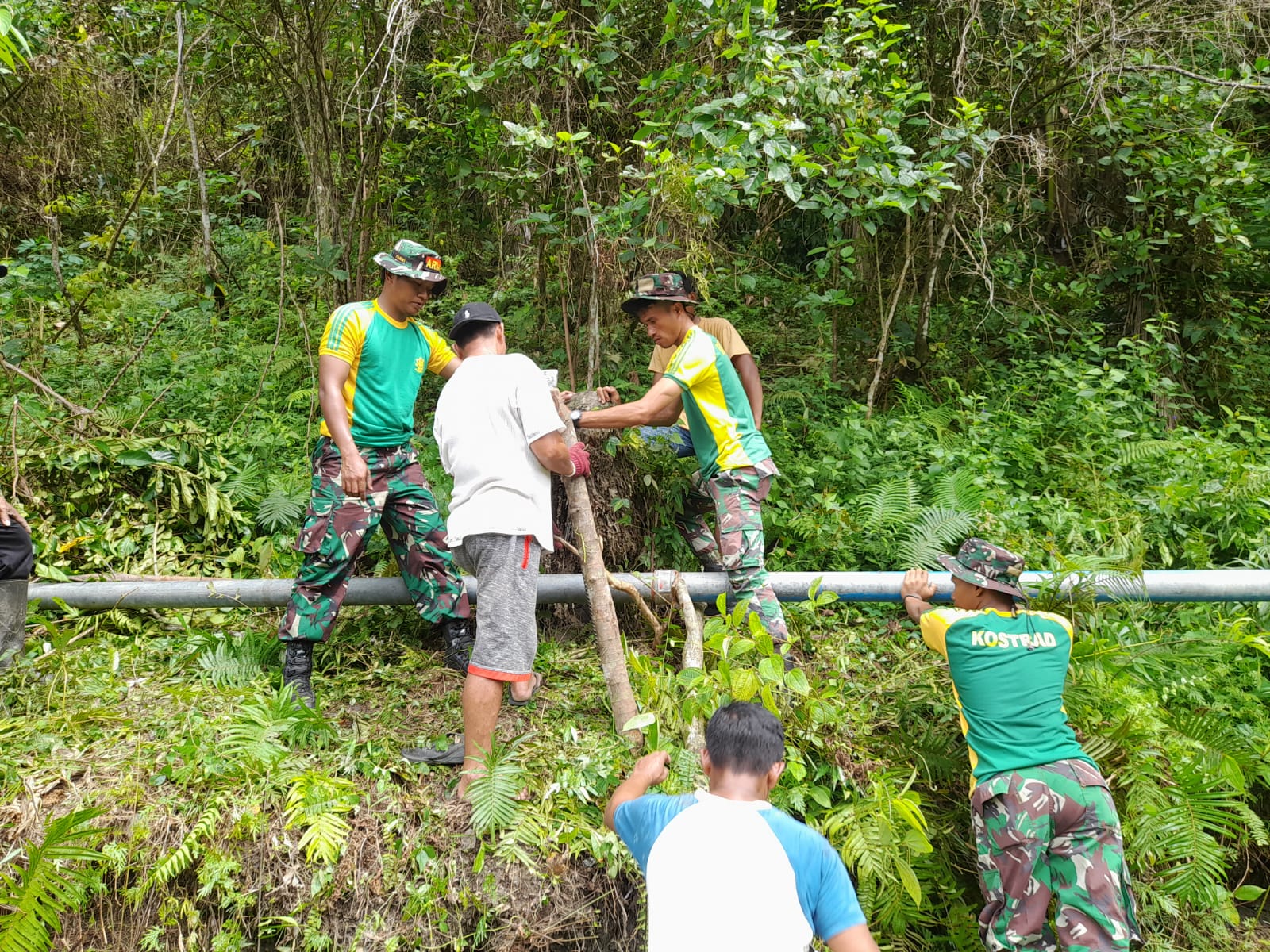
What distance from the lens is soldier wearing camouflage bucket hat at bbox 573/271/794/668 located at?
4805mm

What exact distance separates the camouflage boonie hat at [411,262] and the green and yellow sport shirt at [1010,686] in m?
A: 3.03

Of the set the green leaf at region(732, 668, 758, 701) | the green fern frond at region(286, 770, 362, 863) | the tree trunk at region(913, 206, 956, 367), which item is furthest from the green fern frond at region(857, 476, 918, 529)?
the green fern frond at region(286, 770, 362, 863)

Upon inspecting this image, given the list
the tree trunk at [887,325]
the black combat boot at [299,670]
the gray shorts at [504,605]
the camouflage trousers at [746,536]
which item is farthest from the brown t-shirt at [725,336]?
the black combat boot at [299,670]

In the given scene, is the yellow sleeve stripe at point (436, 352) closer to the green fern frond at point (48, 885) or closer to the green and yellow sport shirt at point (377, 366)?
the green and yellow sport shirt at point (377, 366)

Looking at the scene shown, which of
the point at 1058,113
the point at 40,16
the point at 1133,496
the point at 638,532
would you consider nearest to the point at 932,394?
the point at 1133,496

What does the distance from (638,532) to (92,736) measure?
10.1 ft

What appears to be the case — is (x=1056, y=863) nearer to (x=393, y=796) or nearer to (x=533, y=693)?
(x=533, y=693)

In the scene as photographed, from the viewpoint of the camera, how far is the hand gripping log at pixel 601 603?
4.24 metres

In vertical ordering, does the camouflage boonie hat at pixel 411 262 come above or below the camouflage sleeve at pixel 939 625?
above

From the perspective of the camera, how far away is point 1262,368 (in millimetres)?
8328

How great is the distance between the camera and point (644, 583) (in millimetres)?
5094

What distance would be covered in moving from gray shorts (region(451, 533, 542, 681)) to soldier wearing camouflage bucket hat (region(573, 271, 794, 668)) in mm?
868

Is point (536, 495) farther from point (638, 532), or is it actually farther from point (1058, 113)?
point (1058, 113)

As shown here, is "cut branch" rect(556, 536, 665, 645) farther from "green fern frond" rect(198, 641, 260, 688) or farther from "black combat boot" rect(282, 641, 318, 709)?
"green fern frond" rect(198, 641, 260, 688)
